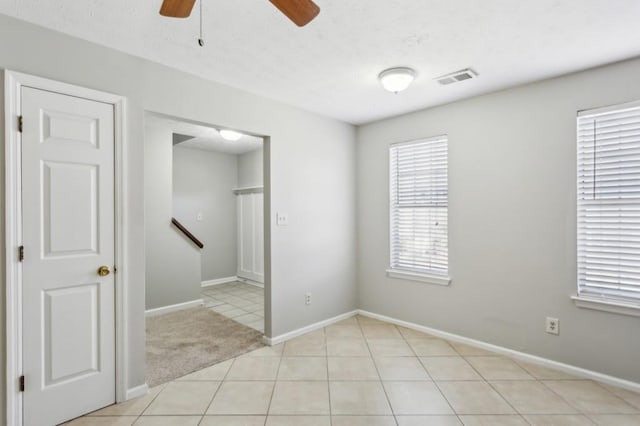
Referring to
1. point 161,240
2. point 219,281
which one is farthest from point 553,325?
point 219,281

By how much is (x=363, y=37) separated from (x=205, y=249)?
190 inches

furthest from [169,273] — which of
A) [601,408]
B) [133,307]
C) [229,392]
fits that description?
[601,408]

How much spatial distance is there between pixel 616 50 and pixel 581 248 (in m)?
1.46

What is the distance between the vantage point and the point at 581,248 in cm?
254

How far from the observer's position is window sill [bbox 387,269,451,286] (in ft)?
10.8

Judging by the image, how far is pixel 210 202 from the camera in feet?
19.4

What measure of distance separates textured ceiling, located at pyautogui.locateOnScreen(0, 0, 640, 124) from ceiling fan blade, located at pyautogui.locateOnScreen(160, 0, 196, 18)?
1.48 feet

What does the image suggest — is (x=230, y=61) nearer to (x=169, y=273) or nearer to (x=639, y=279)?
(x=169, y=273)

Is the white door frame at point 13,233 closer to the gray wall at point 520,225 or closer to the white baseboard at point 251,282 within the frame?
the gray wall at point 520,225

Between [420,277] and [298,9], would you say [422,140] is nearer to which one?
[420,277]

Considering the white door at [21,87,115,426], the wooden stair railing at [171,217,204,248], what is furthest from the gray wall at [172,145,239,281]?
the white door at [21,87,115,426]

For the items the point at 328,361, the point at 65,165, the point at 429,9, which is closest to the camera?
the point at 429,9

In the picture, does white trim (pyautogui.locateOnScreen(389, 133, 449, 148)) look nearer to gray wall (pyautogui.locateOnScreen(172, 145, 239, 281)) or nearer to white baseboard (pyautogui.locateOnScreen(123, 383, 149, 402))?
white baseboard (pyautogui.locateOnScreen(123, 383, 149, 402))

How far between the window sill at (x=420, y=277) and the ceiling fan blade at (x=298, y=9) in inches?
111
